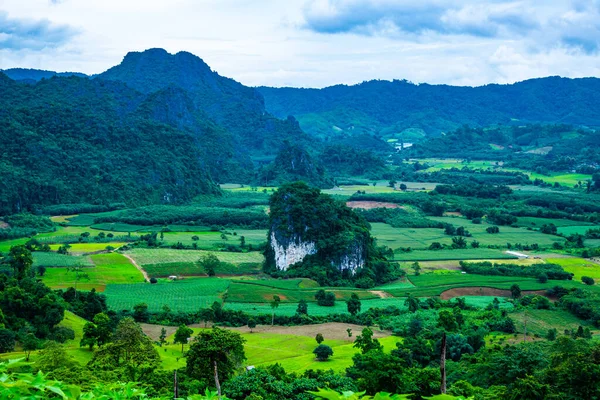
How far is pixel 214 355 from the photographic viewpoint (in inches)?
1161

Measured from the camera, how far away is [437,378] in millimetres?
27141

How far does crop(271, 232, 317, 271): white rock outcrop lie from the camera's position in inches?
2489

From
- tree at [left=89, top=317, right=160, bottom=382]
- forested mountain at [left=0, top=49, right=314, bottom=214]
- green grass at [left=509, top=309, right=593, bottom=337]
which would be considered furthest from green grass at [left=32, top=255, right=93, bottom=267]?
green grass at [left=509, top=309, right=593, bottom=337]

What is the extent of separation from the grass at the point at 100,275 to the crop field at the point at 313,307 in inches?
441

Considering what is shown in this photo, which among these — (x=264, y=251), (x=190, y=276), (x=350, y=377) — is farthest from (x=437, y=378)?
(x=264, y=251)

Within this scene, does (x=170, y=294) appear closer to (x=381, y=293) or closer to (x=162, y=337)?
(x=162, y=337)

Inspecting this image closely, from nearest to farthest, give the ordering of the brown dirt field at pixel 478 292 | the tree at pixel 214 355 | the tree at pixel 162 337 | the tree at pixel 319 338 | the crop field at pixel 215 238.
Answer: the tree at pixel 214 355 < the tree at pixel 162 337 < the tree at pixel 319 338 < the brown dirt field at pixel 478 292 < the crop field at pixel 215 238

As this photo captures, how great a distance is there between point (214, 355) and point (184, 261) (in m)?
32.3

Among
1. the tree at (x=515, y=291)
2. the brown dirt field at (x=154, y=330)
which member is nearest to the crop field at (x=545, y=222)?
the tree at (x=515, y=291)

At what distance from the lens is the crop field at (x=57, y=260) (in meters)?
56.2

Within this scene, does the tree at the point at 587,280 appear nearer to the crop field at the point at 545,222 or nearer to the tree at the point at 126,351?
the crop field at the point at 545,222

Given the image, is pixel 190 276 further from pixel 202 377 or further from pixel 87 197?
pixel 87 197

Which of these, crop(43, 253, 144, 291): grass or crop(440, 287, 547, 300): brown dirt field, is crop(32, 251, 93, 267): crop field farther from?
crop(440, 287, 547, 300): brown dirt field

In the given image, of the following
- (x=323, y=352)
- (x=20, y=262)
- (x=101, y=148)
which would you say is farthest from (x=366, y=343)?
(x=101, y=148)
